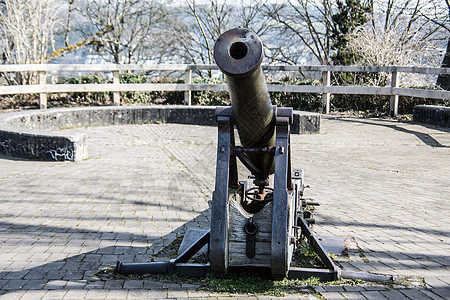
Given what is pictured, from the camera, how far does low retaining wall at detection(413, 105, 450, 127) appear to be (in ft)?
41.6

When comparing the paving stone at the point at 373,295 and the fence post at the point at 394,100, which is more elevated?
the fence post at the point at 394,100

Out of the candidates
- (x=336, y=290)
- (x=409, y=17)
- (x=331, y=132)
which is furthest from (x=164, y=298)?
(x=409, y=17)

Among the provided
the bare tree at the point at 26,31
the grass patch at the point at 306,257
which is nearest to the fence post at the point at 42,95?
the bare tree at the point at 26,31

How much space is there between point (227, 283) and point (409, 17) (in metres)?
26.7

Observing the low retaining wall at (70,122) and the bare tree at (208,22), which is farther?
the bare tree at (208,22)

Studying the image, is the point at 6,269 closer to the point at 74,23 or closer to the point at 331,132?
the point at 331,132

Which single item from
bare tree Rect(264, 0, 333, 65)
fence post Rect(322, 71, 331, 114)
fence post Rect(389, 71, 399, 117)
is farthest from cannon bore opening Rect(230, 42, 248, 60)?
bare tree Rect(264, 0, 333, 65)

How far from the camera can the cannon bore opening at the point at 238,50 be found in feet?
10.1

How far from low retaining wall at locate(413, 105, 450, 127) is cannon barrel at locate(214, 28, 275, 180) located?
10180 mm

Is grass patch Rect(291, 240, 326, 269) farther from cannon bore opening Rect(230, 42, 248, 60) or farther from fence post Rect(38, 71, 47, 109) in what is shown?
fence post Rect(38, 71, 47, 109)

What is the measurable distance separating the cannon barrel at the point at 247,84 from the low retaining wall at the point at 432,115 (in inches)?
401

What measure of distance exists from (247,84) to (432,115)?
11.3m

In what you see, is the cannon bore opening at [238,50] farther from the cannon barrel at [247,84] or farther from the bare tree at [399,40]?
the bare tree at [399,40]

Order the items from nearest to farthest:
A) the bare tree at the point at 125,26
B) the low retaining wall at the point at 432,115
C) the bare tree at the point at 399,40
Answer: the low retaining wall at the point at 432,115, the bare tree at the point at 399,40, the bare tree at the point at 125,26
